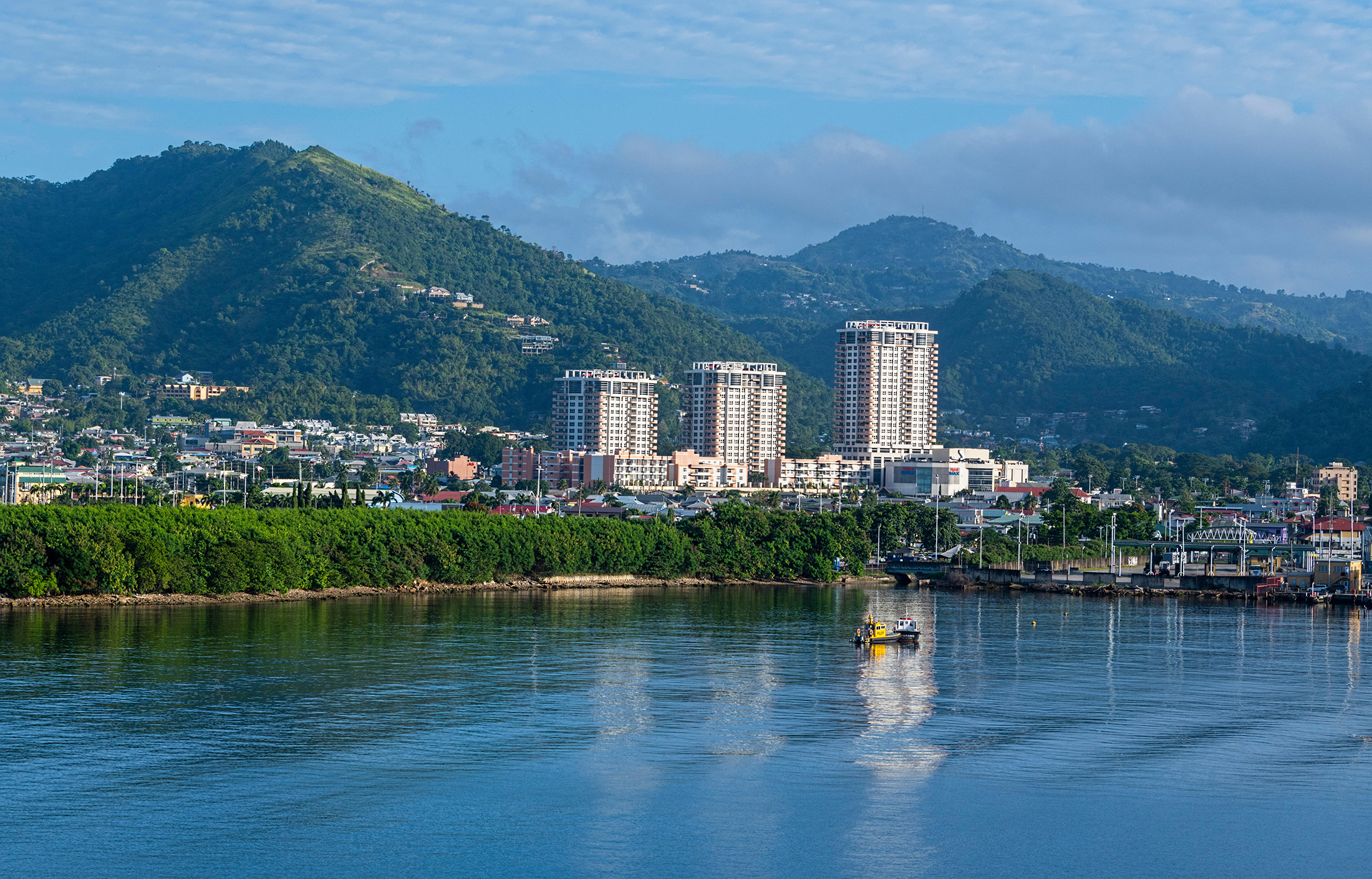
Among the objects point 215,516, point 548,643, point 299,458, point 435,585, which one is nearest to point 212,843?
point 548,643

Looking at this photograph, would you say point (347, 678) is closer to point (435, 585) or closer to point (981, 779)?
point (981, 779)

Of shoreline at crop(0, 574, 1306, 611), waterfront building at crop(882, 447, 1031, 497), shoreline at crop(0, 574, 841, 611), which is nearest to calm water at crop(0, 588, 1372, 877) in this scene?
shoreline at crop(0, 574, 841, 611)

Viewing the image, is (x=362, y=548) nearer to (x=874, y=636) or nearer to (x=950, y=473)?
(x=874, y=636)

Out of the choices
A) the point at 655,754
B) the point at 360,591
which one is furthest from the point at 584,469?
the point at 655,754

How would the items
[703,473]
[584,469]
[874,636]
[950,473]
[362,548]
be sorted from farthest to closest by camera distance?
[703,473] → [950,473] → [584,469] → [362,548] → [874,636]

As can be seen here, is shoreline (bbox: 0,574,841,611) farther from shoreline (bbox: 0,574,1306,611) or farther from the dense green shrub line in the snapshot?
the dense green shrub line

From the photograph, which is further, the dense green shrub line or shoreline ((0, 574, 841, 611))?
shoreline ((0, 574, 841, 611))
